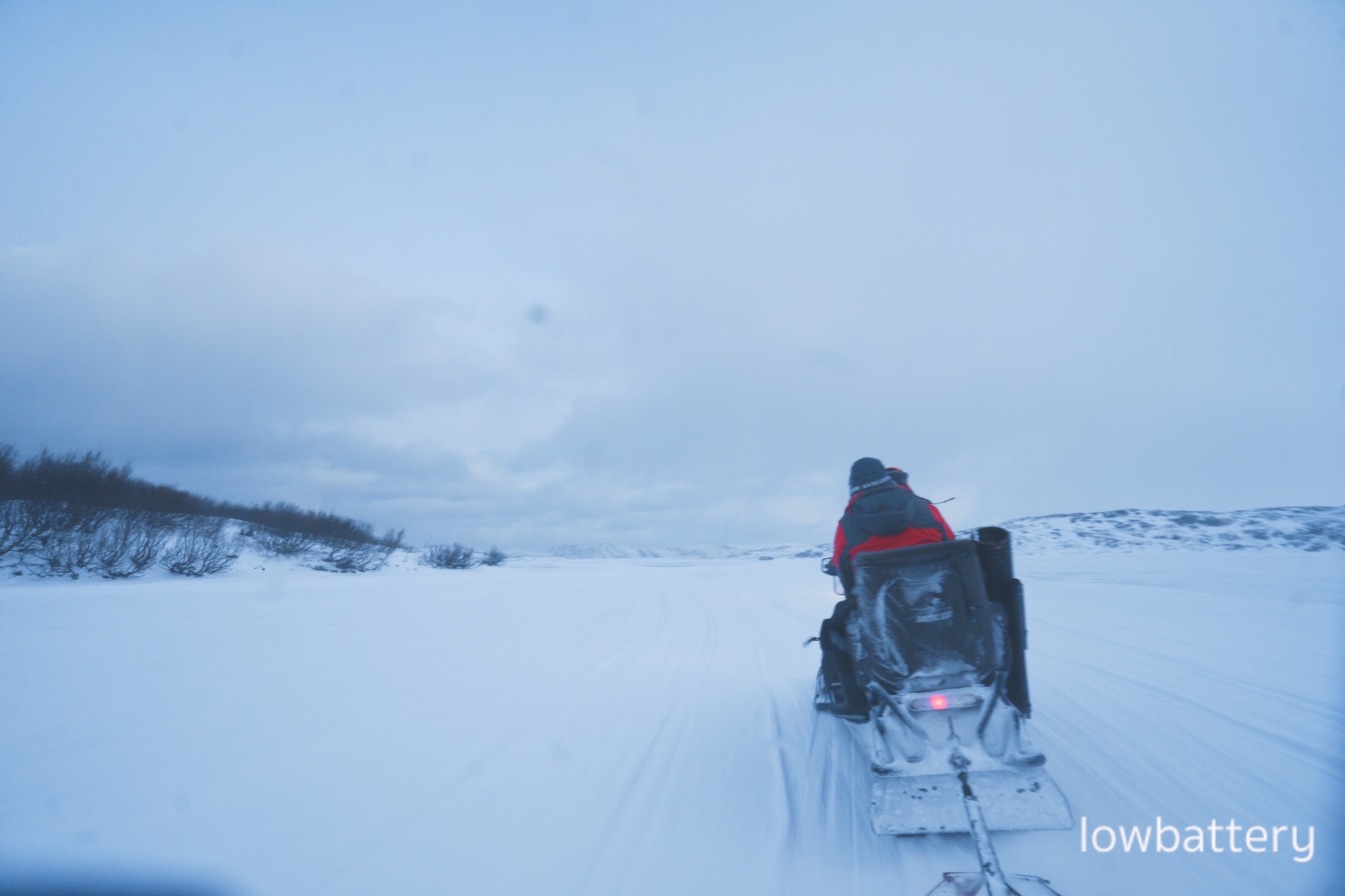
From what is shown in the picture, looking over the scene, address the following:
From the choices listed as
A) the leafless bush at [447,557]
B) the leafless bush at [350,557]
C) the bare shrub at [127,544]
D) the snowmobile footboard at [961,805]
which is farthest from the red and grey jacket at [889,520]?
the leafless bush at [447,557]

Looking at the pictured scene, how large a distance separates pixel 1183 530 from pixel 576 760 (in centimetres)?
3741

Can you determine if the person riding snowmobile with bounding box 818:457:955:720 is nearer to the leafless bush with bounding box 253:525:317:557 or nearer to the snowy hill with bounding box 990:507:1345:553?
the snowy hill with bounding box 990:507:1345:553

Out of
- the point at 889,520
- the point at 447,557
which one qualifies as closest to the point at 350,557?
the point at 447,557

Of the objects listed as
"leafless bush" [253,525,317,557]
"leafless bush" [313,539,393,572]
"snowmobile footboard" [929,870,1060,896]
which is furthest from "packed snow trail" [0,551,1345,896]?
"leafless bush" [253,525,317,557]

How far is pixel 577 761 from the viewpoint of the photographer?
3441 mm

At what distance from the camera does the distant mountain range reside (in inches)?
710

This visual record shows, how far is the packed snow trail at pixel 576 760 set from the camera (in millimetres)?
2318

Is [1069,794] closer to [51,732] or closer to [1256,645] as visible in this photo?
[1256,645]

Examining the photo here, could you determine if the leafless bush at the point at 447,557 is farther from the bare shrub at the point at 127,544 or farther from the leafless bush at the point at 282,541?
the bare shrub at the point at 127,544

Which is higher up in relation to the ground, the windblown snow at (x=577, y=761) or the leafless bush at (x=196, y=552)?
the windblown snow at (x=577, y=761)

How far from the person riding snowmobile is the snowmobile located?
0.24 metres

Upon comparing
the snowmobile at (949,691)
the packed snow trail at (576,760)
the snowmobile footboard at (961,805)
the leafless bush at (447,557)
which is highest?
the snowmobile at (949,691)

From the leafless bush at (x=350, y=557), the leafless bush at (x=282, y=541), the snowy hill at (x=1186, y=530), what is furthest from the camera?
the leafless bush at (x=350, y=557)

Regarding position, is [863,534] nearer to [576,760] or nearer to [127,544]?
[576,760]
